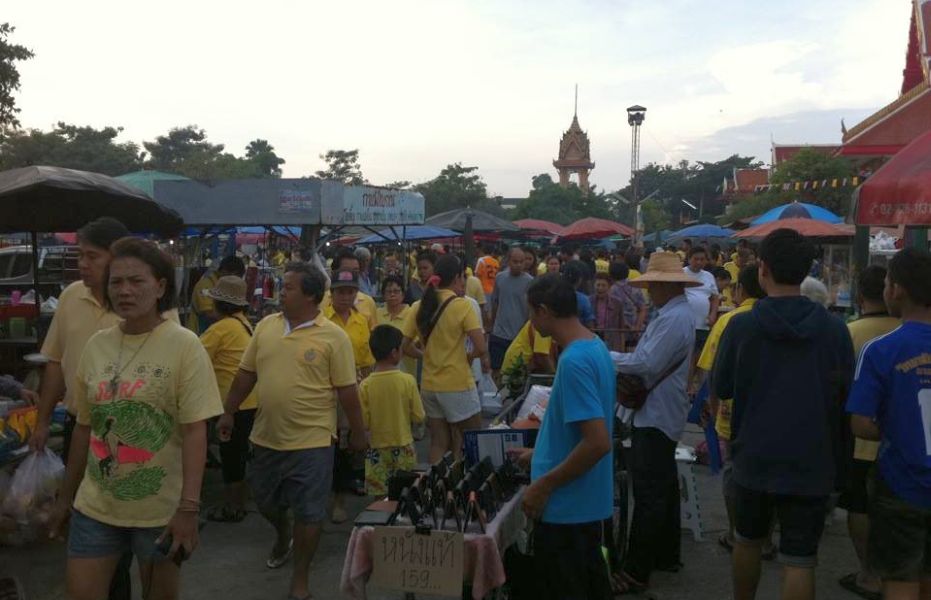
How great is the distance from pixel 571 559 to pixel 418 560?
608 millimetres

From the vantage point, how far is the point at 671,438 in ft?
15.3

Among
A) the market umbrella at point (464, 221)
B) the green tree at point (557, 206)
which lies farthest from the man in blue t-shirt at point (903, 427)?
the green tree at point (557, 206)

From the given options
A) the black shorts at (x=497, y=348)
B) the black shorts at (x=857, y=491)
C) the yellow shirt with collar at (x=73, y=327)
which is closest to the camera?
the yellow shirt with collar at (x=73, y=327)

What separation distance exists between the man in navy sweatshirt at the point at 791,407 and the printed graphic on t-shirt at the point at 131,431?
2399 mm

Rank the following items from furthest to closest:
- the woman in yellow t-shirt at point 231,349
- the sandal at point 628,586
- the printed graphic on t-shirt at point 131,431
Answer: the woman in yellow t-shirt at point 231,349 < the sandal at point 628,586 < the printed graphic on t-shirt at point 131,431

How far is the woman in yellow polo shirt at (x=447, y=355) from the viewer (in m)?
6.15

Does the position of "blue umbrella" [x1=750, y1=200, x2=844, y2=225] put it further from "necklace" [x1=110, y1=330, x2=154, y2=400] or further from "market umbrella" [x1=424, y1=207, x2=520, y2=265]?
"necklace" [x1=110, y1=330, x2=154, y2=400]

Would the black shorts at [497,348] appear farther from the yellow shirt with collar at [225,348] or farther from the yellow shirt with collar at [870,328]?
the yellow shirt with collar at [870,328]

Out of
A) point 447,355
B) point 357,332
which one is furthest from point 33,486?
point 447,355

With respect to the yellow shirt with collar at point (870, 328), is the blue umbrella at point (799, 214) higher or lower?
higher

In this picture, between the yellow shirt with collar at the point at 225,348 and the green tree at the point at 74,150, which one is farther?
the green tree at the point at 74,150

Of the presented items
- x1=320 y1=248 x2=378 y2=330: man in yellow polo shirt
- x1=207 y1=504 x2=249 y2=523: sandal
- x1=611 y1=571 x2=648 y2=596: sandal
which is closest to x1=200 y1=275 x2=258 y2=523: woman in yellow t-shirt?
x1=207 y1=504 x2=249 y2=523: sandal

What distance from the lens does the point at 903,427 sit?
139 inches

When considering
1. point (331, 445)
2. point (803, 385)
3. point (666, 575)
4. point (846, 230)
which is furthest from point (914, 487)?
point (846, 230)
